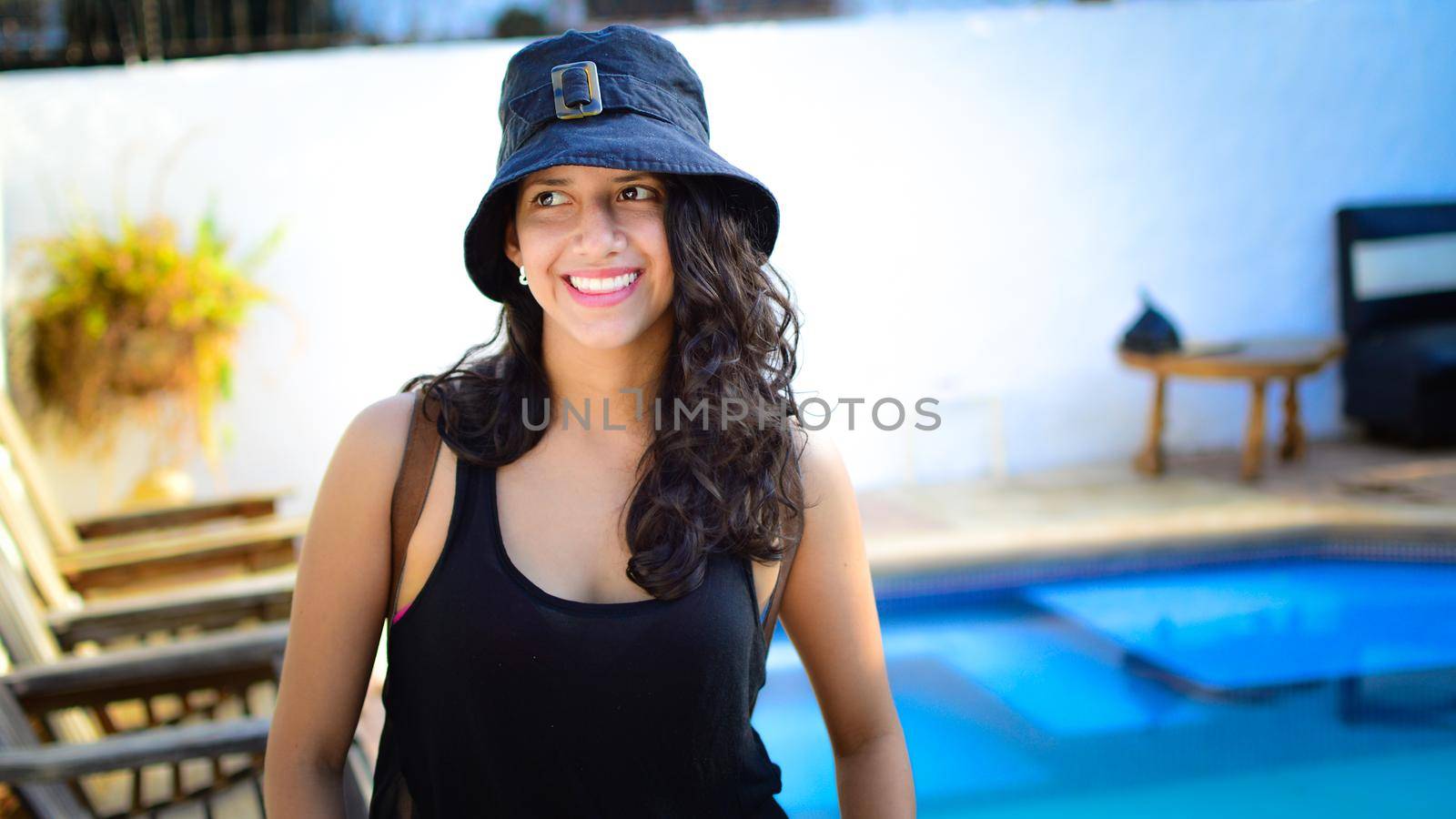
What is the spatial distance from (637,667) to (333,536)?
0.37 meters

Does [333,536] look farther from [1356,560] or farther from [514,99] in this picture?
[1356,560]

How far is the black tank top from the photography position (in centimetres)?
124

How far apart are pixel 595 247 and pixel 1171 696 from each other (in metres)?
2.90

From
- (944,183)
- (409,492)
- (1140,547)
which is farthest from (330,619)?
(944,183)

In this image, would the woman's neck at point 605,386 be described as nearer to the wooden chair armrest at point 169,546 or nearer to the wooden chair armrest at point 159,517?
the wooden chair armrest at point 169,546

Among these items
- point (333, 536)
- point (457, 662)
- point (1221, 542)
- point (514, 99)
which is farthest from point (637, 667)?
point (1221, 542)

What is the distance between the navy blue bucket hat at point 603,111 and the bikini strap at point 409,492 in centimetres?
26

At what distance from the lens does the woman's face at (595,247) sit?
130 cm

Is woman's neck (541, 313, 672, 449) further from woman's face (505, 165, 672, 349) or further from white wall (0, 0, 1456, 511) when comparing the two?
white wall (0, 0, 1456, 511)

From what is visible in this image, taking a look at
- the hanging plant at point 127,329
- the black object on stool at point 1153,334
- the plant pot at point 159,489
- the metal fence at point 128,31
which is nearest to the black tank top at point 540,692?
the plant pot at point 159,489

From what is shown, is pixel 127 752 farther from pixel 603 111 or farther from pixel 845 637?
pixel 603 111

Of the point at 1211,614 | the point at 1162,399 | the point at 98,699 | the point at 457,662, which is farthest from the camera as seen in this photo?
the point at 1162,399

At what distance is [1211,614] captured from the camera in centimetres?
407

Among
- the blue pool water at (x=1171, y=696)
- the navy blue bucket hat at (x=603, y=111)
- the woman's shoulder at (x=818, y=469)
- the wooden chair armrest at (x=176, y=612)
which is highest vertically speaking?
the navy blue bucket hat at (x=603, y=111)
